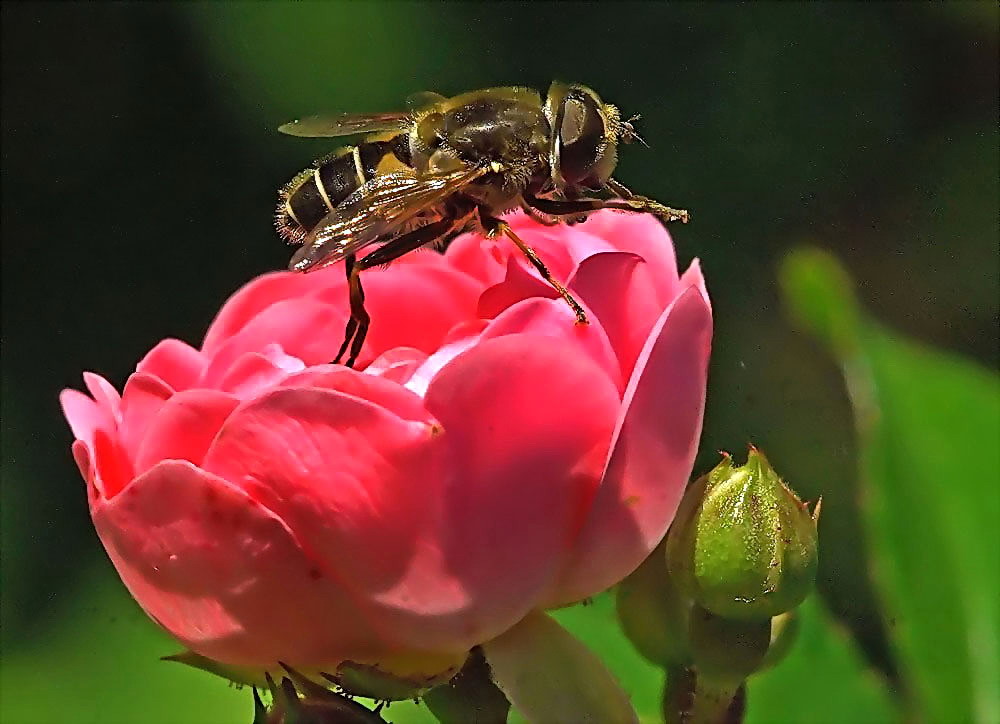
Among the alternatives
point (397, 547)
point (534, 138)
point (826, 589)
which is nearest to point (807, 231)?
point (826, 589)

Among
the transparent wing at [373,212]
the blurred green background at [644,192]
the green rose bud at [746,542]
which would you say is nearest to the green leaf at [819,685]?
the blurred green background at [644,192]

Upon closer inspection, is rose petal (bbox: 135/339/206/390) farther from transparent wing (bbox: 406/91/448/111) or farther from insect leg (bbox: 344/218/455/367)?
transparent wing (bbox: 406/91/448/111)

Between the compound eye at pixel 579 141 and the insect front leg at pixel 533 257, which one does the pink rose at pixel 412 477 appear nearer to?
the insect front leg at pixel 533 257

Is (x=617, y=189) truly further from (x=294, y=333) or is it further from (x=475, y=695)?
(x=475, y=695)

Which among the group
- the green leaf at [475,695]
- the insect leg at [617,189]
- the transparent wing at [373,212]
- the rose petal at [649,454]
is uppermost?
the transparent wing at [373,212]

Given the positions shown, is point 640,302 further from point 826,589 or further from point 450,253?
point 826,589

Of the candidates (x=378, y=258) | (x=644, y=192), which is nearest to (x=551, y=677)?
(x=378, y=258)

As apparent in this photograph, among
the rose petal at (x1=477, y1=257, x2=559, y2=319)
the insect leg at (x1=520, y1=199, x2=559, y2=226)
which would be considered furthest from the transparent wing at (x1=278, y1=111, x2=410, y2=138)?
the rose petal at (x1=477, y1=257, x2=559, y2=319)
